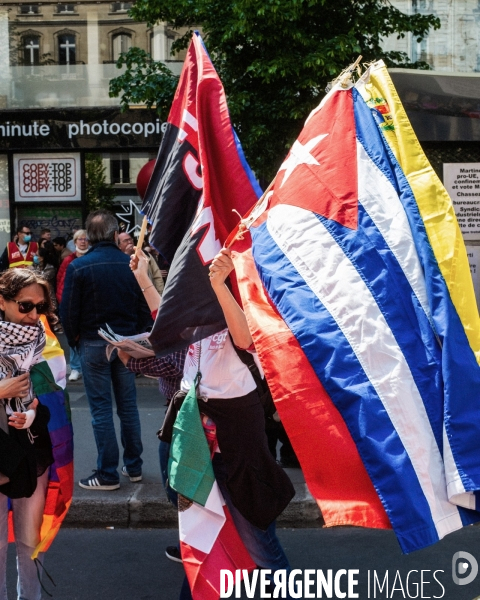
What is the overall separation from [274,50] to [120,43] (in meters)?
6.25

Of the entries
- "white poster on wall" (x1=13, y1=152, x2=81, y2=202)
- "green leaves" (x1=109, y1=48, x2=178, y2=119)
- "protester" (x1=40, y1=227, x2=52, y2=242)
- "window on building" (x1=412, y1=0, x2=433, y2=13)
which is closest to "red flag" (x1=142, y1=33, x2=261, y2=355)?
"green leaves" (x1=109, y1=48, x2=178, y2=119)

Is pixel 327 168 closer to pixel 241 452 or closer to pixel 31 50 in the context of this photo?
pixel 241 452

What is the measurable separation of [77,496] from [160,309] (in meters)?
2.62

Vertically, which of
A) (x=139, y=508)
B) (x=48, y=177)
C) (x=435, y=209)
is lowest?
(x=139, y=508)

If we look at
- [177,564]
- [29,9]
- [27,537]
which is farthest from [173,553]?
[29,9]

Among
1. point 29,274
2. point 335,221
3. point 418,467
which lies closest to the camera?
point 418,467

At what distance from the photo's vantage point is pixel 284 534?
5.50 meters

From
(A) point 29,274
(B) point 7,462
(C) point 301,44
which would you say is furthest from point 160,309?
(C) point 301,44

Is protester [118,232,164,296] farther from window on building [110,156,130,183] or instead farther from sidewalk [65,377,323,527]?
window on building [110,156,130,183]

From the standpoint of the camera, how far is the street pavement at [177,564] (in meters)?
4.52

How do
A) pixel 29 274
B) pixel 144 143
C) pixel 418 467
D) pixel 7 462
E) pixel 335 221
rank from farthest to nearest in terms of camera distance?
pixel 144 143
pixel 29 274
pixel 7 462
pixel 335 221
pixel 418 467

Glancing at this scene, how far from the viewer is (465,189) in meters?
7.39

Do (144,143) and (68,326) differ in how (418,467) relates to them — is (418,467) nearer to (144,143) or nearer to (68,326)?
(68,326)

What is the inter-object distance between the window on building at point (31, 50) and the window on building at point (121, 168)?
2541 millimetres
